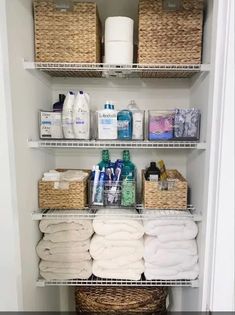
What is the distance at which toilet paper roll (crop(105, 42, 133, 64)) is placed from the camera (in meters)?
1.15

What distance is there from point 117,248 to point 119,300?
11.6 inches

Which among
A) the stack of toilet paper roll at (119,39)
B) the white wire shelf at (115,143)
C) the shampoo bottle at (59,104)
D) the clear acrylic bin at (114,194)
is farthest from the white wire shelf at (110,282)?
the stack of toilet paper roll at (119,39)

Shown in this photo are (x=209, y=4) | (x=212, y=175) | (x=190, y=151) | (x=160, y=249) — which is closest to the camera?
(x=212, y=175)

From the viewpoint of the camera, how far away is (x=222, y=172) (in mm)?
951

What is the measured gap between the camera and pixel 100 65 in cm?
117

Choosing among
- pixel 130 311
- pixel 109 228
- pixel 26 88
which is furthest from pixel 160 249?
pixel 26 88

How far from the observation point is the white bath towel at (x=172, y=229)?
1.21 meters

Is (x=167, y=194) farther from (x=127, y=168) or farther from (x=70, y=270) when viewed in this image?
(x=70, y=270)

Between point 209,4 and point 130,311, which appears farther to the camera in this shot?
point 130,311

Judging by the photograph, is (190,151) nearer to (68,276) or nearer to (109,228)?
(109,228)

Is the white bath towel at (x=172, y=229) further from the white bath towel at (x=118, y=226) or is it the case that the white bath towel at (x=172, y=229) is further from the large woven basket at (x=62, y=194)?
the large woven basket at (x=62, y=194)

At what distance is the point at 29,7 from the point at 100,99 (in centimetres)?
58

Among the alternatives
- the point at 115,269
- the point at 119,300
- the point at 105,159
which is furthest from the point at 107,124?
the point at 119,300

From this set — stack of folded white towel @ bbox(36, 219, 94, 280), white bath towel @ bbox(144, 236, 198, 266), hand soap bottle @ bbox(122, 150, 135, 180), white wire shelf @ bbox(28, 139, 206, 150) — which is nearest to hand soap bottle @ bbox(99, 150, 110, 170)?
hand soap bottle @ bbox(122, 150, 135, 180)
